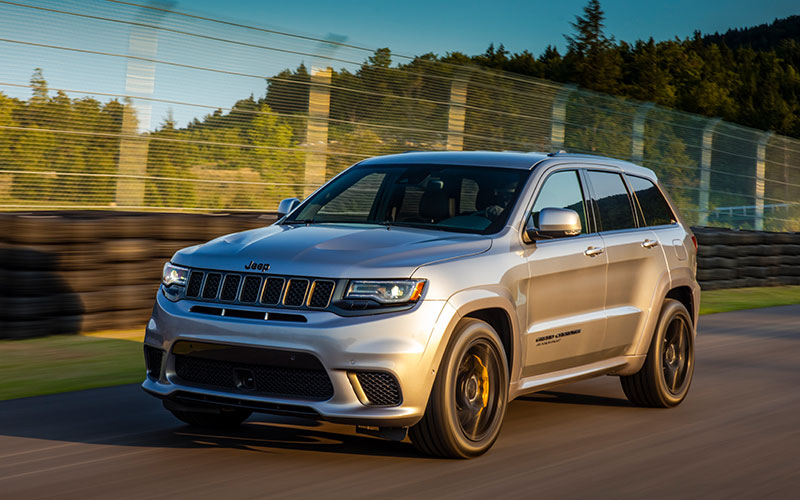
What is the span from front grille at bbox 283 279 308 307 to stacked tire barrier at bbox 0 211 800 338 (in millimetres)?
4624

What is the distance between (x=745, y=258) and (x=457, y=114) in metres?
5.78

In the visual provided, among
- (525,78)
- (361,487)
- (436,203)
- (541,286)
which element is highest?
(525,78)

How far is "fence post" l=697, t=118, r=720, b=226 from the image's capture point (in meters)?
24.8

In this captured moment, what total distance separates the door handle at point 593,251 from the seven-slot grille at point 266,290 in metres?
2.12

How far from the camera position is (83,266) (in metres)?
10.1

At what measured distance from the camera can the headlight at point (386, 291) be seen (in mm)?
5723

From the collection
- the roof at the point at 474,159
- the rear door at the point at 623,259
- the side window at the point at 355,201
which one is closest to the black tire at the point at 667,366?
the rear door at the point at 623,259

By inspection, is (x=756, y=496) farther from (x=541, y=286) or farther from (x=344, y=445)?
(x=344, y=445)

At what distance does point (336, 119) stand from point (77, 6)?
4.46 m

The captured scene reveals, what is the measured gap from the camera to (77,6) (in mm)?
12773

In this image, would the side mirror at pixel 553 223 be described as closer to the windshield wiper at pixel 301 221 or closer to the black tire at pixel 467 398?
the black tire at pixel 467 398

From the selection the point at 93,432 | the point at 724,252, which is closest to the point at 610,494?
the point at 93,432

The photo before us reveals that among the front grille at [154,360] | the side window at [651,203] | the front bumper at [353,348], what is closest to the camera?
the front bumper at [353,348]

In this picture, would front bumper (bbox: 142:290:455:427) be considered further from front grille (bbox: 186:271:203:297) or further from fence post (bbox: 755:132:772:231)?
fence post (bbox: 755:132:772:231)
